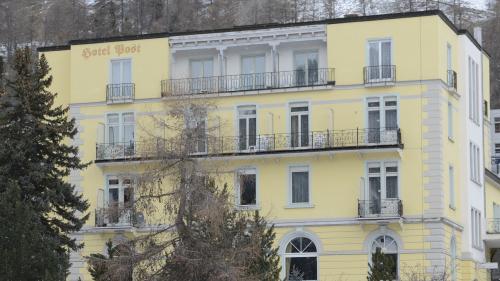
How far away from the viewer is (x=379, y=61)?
70312mm

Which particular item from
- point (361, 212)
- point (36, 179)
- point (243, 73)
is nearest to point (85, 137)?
point (243, 73)

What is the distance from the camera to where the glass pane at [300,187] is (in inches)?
2788

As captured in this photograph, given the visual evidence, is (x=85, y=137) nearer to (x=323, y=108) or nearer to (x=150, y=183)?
(x=323, y=108)

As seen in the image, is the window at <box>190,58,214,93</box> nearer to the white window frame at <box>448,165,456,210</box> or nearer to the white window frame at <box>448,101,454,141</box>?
the white window frame at <box>448,101,454,141</box>

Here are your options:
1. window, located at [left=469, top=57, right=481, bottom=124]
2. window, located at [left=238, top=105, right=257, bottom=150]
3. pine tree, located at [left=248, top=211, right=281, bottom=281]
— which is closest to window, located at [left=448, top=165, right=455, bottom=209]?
window, located at [left=469, top=57, right=481, bottom=124]

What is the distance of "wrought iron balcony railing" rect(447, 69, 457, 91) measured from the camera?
234ft

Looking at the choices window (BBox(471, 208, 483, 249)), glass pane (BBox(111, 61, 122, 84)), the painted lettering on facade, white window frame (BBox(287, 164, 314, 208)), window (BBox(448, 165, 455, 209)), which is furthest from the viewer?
window (BBox(471, 208, 483, 249))

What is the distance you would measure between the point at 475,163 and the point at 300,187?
11.7 metres

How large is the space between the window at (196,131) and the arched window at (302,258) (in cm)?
1865

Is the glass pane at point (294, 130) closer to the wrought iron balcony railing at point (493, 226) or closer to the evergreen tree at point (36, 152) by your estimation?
the wrought iron balcony railing at point (493, 226)

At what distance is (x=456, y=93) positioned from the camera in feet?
237

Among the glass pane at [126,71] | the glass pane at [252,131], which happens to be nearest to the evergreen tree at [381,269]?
the glass pane at [252,131]

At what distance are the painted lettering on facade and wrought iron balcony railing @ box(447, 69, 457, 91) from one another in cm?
1741

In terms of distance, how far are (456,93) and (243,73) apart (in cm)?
1178
